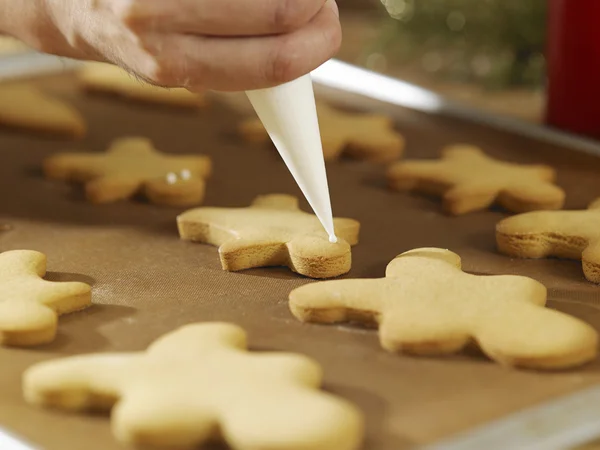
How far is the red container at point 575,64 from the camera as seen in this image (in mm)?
1357

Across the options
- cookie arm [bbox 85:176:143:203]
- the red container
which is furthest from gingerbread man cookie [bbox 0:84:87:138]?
the red container

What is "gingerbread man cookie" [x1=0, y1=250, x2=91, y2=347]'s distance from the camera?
84 cm

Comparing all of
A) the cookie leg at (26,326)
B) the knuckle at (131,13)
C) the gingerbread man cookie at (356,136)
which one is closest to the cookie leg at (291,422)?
the cookie leg at (26,326)

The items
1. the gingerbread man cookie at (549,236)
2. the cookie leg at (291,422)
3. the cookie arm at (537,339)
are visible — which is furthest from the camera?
the gingerbread man cookie at (549,236)

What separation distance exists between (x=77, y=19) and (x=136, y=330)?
32 centimetres

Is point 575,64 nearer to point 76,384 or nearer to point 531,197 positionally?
point 531,197

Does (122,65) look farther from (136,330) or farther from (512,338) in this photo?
(512,338)

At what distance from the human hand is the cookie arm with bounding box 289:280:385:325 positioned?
184 mm

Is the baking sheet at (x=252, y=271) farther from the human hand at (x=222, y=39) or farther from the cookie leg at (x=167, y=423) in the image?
the human hand at (x=222, y=39)

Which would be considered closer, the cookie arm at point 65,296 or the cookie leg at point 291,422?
the cookie leg at point 291,422

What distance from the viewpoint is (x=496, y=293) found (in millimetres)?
875

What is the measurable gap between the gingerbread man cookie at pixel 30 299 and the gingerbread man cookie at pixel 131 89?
1.76ft

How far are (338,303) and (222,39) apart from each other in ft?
0.80

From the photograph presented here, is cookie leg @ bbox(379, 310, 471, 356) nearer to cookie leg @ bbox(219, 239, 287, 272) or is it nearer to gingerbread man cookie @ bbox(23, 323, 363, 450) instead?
gingerbread man cookie @ bbox(23, 323, 363, 450)
